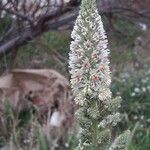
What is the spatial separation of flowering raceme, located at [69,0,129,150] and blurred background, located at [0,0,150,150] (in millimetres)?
2361

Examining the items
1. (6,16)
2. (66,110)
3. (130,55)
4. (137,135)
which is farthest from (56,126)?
(130,55)

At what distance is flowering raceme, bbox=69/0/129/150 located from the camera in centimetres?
205

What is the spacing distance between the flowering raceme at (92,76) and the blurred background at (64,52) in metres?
2.36

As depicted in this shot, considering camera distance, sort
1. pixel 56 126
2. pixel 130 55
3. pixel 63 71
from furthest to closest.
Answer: pixel 130 55
pixel 63 71
pixel 56 126

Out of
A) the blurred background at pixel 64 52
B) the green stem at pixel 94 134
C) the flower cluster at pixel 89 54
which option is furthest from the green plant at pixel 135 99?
the flower cluster at pixel 89 54

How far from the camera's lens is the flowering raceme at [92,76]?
205cm

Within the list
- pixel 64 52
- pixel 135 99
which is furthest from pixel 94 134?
pixel 64 52

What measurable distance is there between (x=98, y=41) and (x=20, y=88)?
3.93 metres

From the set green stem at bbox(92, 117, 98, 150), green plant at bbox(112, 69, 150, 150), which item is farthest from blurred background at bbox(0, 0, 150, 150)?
green stem at bbox(92, 117, 98, 150)

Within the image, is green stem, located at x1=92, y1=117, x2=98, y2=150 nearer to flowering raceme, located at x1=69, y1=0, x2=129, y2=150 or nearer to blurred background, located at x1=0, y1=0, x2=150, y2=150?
flowering raceme, located at x1=69, y1=0, x2=129, y2=150

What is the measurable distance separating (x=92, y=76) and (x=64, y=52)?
542 cm

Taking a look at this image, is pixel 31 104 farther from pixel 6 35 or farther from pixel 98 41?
pixel 98 41

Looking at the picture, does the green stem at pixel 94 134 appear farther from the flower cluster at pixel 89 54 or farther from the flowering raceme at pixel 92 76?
the flower cluster at pixel 89 54

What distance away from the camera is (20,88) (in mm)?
5938
